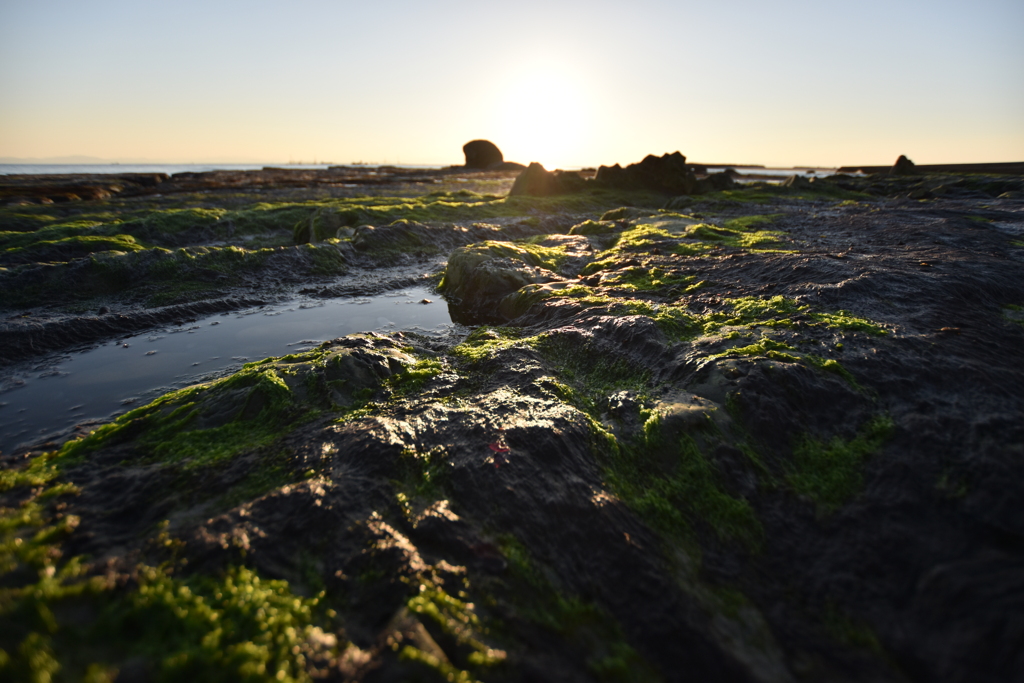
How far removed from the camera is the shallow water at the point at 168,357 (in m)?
5.31

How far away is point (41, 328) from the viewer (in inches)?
286

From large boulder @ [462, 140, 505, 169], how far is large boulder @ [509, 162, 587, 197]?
5382cm

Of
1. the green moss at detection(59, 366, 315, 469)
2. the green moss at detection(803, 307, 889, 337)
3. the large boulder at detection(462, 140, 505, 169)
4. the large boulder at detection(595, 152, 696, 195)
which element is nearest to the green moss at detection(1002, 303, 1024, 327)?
the green moss at detection(803, 307, 889, 337)

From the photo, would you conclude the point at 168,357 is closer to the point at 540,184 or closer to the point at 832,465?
the point at 832,465

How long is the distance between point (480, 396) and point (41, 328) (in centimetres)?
794

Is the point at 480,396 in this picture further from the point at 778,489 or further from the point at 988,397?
the point at 988,397

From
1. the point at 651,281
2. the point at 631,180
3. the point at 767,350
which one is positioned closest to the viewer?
the point at 767,350

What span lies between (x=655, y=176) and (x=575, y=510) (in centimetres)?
2722

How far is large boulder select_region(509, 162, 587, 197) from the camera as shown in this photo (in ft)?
83.6

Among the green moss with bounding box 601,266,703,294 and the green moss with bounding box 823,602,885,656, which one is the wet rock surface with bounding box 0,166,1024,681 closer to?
the green moss with bounding box 823,602,885,656

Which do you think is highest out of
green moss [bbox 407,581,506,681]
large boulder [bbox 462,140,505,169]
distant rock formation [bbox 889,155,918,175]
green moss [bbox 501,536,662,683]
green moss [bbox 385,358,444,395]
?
large boulder [bbox 462,140,505,169]

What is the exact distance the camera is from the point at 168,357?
6.96m

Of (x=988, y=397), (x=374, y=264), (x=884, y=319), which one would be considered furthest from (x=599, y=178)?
(x=988, y=397)

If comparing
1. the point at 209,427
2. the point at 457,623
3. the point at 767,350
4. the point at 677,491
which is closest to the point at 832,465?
the point at 677,491
